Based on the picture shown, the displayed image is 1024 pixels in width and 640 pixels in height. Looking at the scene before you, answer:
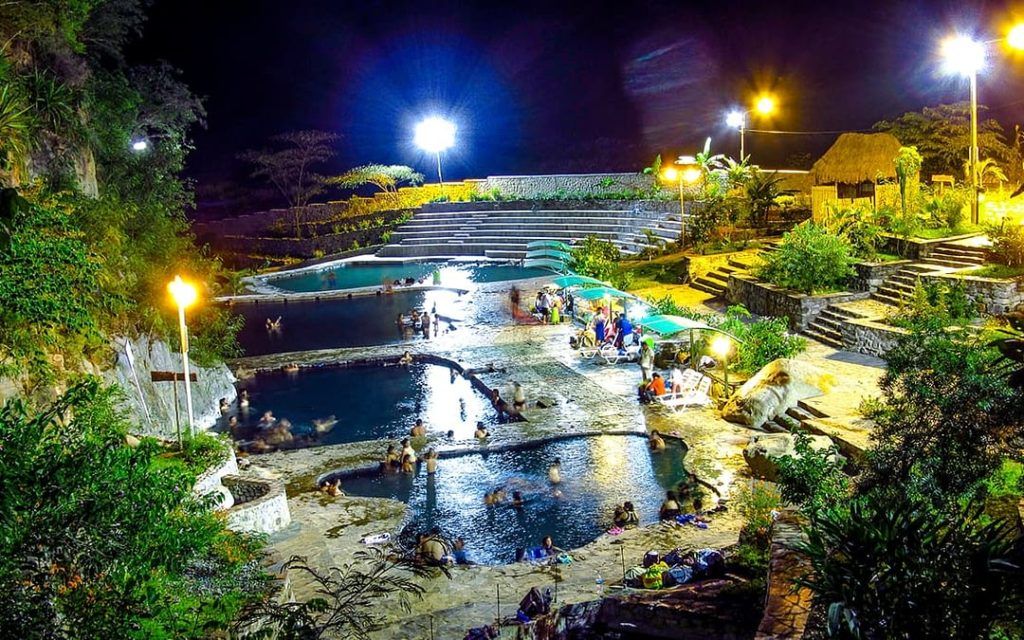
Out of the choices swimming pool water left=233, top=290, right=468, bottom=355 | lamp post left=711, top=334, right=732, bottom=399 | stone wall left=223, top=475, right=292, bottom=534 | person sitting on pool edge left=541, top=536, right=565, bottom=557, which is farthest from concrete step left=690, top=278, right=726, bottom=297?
stone wall left=223, top=475, right=292, bottom=534

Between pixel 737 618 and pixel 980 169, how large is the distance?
2205 cm

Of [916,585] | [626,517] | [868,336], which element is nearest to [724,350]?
[868,336]

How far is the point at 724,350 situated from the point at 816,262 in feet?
17.3

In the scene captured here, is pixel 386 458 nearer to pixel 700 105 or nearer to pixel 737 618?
pixel 737 618

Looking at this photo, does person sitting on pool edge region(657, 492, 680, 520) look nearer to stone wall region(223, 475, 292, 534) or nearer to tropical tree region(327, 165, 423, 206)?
stone wall region(223, 475, 292, 534)

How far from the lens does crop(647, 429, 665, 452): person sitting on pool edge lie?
1382 cm

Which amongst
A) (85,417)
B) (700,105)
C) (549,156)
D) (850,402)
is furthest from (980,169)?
(549,156)

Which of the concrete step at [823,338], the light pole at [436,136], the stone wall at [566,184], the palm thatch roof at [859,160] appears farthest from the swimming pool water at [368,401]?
the light pole at [436,136]

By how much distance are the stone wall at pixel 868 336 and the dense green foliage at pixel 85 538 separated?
45.9ft

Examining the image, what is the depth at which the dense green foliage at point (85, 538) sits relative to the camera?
4.41m

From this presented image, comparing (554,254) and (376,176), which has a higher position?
(376,176)

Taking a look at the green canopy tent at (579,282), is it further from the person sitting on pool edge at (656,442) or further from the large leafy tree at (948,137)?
the large leafy tree at (948,137)

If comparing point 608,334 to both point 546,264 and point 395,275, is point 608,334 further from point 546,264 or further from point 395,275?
point 395,275

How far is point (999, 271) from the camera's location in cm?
1689
